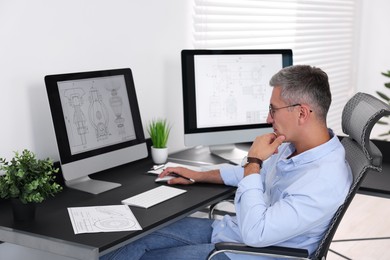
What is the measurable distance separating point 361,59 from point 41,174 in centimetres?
378

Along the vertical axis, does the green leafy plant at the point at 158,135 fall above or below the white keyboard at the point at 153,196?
above

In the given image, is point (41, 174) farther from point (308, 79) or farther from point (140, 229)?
point (308, 79)

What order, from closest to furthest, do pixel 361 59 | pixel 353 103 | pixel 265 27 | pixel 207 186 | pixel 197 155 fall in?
pixel 353 103
pixel 207 186
pixel 197 155
pixel 265 27
pixel 361 59

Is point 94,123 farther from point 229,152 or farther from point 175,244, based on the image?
point 229,152

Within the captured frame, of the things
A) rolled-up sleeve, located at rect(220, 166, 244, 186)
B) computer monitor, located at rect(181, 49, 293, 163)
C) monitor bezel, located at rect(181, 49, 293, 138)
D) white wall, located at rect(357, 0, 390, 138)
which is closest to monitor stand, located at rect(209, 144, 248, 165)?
computer monitor, located at rect(181, 49, 293, 163)

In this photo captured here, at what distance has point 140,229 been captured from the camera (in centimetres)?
200

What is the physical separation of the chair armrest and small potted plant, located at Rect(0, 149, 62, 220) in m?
0.61

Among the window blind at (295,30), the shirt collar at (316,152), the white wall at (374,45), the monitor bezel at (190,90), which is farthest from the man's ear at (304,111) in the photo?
the white wall at (374,45)

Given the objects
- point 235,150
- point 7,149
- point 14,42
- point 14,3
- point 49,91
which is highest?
point 14,3

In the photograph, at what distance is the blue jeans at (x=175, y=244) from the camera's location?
7.32 ft

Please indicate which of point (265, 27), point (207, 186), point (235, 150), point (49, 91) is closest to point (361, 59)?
point (265, 27)

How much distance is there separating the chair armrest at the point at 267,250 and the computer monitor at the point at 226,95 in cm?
97

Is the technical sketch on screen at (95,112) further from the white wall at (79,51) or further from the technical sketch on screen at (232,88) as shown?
the technical sketch on screen at (232,88)

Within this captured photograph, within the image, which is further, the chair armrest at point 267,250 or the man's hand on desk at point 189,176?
the man's hand on desk at point 189,176
